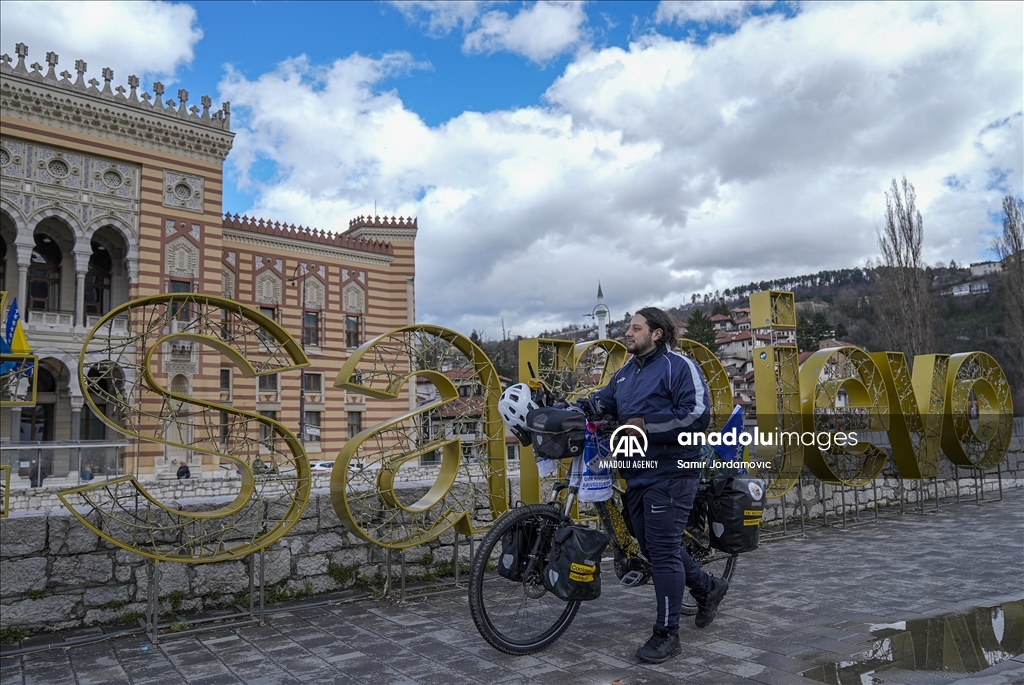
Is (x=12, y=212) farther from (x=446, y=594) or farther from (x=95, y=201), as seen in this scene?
(x=446, y=594)

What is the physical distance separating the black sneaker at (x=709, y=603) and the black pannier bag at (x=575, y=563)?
81cm

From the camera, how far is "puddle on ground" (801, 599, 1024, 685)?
3516mm

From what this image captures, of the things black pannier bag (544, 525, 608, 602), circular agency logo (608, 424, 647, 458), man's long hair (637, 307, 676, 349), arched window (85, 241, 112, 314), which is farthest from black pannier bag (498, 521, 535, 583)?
arched window (85, 241, 112, 314)

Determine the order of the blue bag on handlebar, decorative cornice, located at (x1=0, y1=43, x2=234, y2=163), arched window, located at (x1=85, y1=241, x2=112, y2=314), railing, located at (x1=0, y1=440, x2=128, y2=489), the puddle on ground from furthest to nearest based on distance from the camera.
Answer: arched window, located at (x1=85, y1=241, x2=112, y2=314), decorative cornice, located at (x1=0, y1=43, x2=234, y2=163), railing, located at (x1=0, y1=440, x2=128, y2=489), the blue bag on handlebar, the puddle on ground

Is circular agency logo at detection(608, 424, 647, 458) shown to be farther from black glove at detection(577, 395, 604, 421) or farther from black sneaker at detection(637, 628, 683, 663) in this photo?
black sneaker at detection(637, 628, 683, 663)

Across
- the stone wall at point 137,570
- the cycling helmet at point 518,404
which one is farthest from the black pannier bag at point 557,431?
the stone wall at point 137,570

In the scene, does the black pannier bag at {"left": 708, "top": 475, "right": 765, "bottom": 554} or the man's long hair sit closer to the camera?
the man's long hair

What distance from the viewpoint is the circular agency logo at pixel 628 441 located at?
4027mm

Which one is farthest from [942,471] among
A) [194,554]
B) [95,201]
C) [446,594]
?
[95,201]

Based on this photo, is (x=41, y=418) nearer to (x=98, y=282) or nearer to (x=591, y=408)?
(x=98, y=282)

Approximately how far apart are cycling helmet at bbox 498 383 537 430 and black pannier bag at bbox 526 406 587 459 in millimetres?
192

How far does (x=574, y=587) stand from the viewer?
386 cm

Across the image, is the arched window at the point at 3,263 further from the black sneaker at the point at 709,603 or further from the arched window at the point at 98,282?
the black sneaker at the point at 709,603

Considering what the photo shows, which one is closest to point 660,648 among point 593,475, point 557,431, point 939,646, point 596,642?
point 596,642
